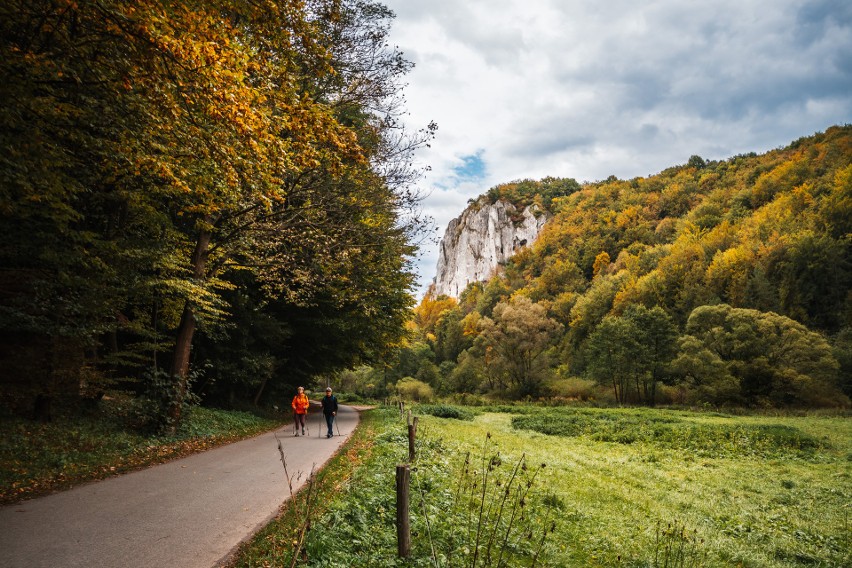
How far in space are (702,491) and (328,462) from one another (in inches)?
398

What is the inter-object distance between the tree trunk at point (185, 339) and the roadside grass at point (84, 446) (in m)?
0.73

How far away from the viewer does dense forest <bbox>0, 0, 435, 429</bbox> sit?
233 inches

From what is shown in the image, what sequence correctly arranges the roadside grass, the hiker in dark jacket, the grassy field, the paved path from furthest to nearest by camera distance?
1. the hiker in dark jacket
2. the roadside grass
3. the grassy field
4. the paved path

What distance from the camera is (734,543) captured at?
7.65 m

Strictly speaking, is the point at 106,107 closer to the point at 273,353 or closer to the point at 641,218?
the point at 273,353

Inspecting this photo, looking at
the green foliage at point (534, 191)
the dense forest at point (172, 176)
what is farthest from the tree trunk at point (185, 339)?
the green foliage at point (534, 191)

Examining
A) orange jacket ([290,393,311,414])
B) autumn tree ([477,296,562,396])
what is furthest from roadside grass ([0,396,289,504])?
autumn tree ([477,296,562,396])

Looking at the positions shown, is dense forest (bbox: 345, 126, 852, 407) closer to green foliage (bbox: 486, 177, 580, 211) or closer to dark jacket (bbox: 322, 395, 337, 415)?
dark jacket (bbox: 322, 395, 337, 415)

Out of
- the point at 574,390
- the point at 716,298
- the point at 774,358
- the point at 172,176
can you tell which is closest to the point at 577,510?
the point at 172,176

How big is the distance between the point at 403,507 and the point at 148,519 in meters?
3.66

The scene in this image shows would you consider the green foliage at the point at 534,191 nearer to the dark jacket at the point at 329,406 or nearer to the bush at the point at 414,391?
the bush at the point at 414,391

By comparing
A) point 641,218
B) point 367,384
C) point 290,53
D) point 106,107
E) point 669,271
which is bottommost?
point 367,384

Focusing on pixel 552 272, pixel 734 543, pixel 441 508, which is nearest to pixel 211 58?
pixel 441 508

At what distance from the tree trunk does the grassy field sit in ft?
17.4
